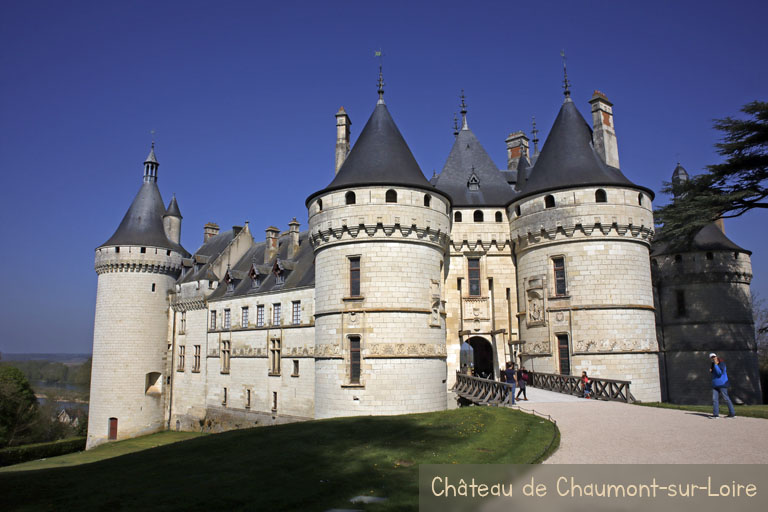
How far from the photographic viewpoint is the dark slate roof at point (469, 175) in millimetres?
26312

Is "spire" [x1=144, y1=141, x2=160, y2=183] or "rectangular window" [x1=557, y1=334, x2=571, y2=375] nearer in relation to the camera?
"rectangular window" [x1=557, y1=334, x2=571, y2=375]

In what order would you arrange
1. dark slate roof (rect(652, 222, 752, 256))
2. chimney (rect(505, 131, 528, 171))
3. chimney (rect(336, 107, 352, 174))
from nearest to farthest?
chimney (rect(336, 107, 352, 174)), dark slate roof (rect(652, 222, 752, 256)), chimney (rect(505, 131, 528, 171))

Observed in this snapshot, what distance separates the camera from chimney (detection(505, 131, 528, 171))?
3269 cm

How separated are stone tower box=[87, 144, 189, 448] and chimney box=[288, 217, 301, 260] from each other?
11.5 meters

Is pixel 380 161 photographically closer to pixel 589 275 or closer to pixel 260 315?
pixel 589 275

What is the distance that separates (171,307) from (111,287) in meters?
4.34

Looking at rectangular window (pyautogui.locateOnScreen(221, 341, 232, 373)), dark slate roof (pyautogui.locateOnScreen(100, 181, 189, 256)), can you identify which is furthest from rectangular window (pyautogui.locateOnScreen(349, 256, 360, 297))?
dark slate roof (pyautogui.locateOnScreen(100, 181, 189, 256))

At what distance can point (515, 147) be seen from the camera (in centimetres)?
3341

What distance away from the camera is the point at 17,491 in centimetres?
959

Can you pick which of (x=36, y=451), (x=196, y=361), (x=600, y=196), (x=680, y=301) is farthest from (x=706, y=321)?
(x=36, y=451)

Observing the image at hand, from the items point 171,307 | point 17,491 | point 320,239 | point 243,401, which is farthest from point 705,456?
point 171,307

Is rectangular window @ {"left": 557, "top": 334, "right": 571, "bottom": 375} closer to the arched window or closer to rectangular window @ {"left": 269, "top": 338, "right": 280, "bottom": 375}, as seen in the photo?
the arched window

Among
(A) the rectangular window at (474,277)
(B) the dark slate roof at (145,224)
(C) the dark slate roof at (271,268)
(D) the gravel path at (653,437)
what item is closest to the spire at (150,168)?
(B) the dark slate roof at (145,224)

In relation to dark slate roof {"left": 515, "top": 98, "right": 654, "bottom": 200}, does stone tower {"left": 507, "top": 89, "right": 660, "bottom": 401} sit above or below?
below
